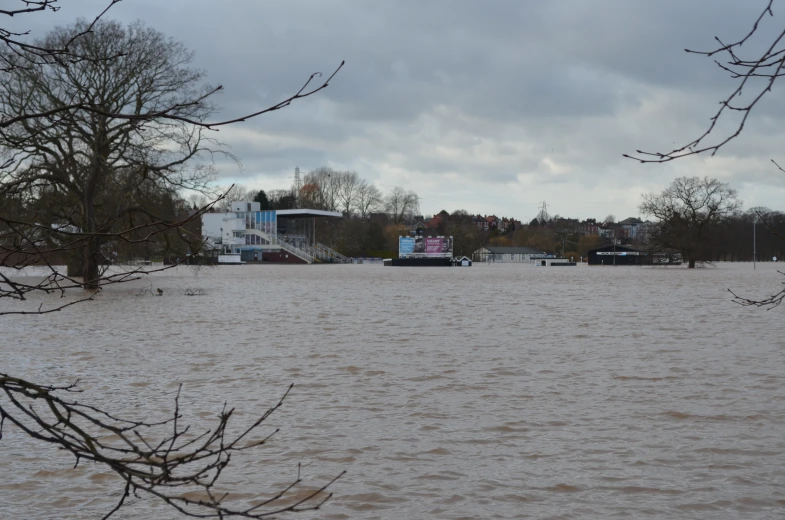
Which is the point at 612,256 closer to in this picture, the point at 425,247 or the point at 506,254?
the point at 425,247

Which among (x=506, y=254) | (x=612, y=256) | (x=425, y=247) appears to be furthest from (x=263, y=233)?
(x=506, y=254)

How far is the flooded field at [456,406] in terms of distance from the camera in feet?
21.9

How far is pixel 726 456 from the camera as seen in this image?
7.79 metres

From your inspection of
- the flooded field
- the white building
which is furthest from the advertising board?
the flooded field

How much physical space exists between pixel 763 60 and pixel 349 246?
124284mm

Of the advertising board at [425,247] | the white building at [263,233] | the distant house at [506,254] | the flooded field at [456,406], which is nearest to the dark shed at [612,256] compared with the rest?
the distant house at [506,254]

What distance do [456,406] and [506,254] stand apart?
14977 centimetres

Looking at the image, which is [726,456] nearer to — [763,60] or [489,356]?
[763,60]

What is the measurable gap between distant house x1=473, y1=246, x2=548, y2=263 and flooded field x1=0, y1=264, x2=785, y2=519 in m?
134

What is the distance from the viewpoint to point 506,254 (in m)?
158

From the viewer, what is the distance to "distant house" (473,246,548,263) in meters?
156

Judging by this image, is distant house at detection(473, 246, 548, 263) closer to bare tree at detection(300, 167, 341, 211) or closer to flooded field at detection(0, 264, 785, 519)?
bare tree at detection(300, 167, 341, 211)

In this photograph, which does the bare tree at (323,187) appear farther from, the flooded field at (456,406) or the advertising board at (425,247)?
the flooded field at (456,406)

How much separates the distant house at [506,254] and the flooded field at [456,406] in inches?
5291
